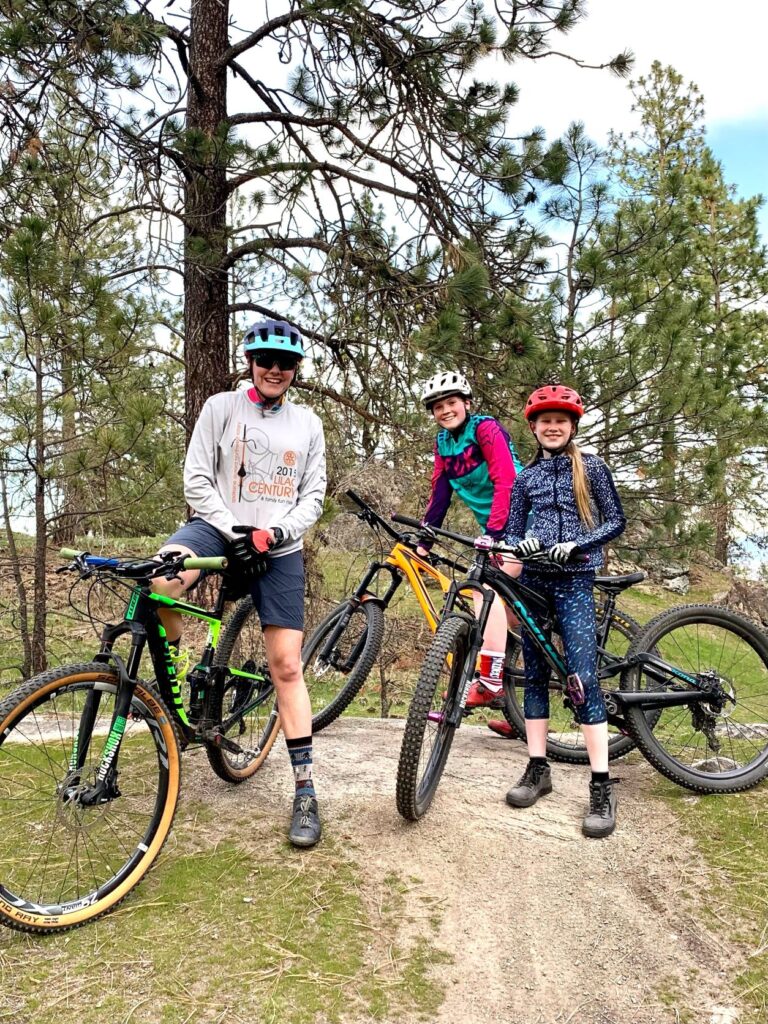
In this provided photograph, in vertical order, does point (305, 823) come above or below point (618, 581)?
below

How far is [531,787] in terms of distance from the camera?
347 centimetres

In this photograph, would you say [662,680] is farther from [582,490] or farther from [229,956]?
[229,956]

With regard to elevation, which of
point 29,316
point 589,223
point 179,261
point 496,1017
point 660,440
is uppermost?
point 589,223

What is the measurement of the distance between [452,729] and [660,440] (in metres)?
4.99

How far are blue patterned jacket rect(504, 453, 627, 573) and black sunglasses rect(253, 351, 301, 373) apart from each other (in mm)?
1329

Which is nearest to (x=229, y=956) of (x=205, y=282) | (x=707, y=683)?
(x=707, y=683)

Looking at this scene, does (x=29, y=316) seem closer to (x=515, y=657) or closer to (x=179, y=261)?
(x=179, y=261)

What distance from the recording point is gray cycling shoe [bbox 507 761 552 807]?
11.1ft

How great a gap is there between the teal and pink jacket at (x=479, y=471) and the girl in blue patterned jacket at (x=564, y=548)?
324mm

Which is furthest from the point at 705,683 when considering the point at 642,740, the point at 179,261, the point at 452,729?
the point at 179,261

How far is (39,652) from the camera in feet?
23.7

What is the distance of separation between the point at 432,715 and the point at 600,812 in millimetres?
867

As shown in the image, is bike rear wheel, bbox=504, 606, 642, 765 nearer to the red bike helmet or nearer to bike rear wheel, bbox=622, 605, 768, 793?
bike rear wheel, bbox=622, 605, 768, 793

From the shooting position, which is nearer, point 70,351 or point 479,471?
point 479,471
